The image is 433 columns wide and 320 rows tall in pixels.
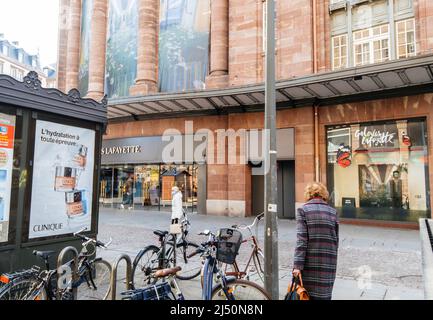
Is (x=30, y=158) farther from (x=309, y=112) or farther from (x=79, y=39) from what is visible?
(x=79, y=39)

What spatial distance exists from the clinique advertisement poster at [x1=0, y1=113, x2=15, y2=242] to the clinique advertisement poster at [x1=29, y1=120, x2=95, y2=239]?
378 millimetres

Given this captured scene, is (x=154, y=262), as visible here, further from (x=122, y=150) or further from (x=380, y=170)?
(x=122, y=150)

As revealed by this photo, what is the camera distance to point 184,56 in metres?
19.2

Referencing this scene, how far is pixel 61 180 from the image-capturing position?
582cm

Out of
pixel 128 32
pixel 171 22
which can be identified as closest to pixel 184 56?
pixel 171 22

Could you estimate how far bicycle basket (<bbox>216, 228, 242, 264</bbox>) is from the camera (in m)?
4.16

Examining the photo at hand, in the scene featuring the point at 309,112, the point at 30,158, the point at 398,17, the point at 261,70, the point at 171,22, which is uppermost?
the point at 171,22

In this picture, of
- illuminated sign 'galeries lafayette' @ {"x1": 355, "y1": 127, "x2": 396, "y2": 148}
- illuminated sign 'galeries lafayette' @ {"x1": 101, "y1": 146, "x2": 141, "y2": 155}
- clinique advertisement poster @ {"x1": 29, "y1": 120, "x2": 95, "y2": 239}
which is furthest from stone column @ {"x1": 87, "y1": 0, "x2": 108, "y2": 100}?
clinique advertisement poster @ {"x1": 29, "y1": 120, "x2": 95, "y2": 239}

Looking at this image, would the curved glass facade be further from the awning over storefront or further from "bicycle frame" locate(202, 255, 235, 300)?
"bicycle frame" locate(202, 255, 235, 300)

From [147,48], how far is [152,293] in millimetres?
18718

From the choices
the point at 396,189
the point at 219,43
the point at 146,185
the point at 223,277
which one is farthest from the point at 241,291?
the point at 146,185
